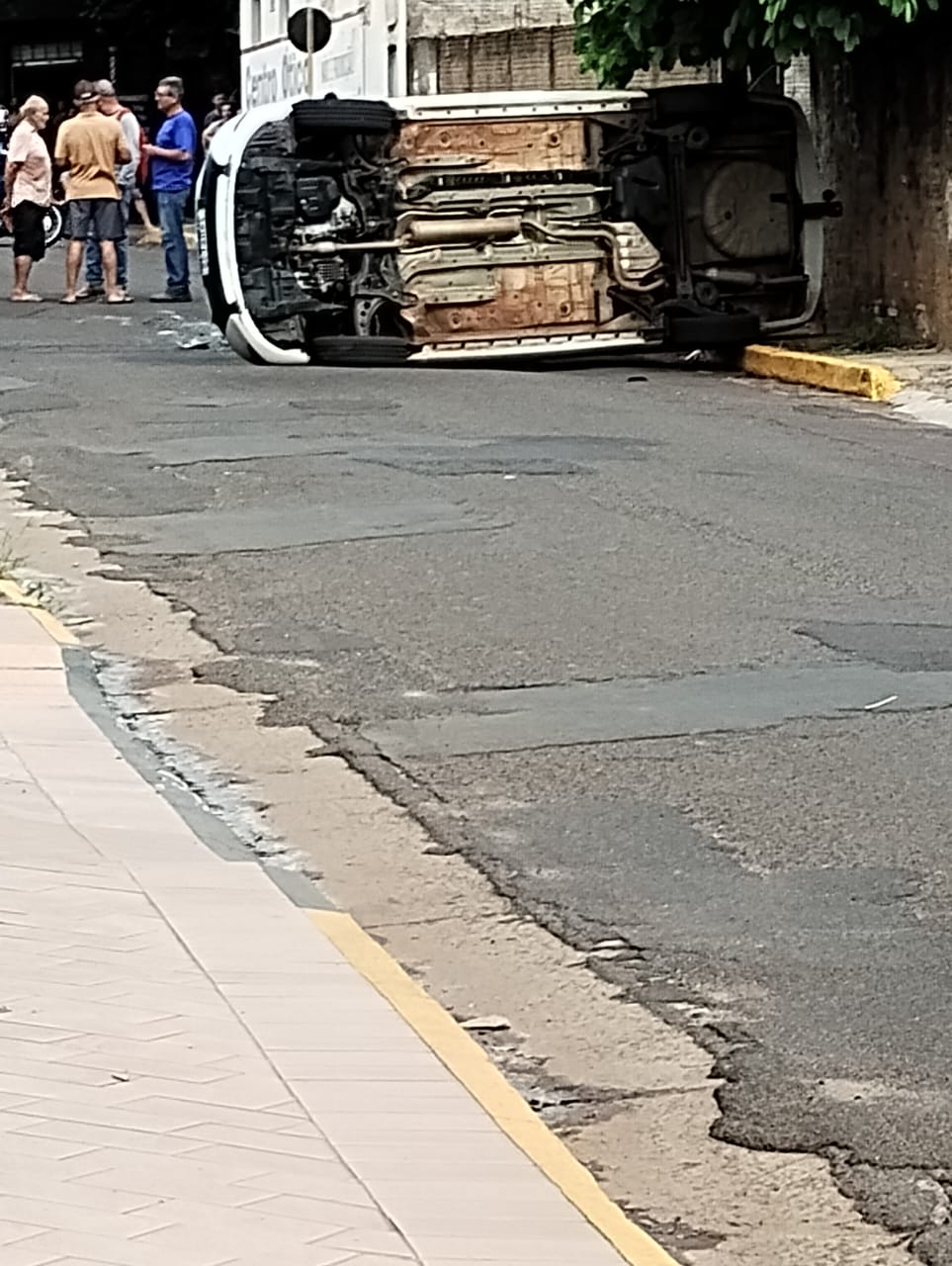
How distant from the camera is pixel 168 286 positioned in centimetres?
2280

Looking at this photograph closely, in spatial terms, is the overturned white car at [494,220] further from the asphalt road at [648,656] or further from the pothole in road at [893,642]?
the pothole in road at [893,642]

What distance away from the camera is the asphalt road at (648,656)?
5023mm

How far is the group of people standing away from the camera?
842 inches

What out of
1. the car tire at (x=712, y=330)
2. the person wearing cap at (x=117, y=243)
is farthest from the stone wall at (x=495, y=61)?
the car tire at (x=712, y=330)

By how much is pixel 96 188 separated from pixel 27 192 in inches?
39.6

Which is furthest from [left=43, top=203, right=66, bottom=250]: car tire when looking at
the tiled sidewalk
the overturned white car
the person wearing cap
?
the tiled sidewalk

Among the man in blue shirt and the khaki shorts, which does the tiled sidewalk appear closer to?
the khaki shorts

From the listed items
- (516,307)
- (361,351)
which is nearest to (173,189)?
(361,351)

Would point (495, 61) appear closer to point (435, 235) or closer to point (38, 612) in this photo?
point (435, 235)

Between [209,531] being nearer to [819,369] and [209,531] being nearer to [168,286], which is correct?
[819,369]

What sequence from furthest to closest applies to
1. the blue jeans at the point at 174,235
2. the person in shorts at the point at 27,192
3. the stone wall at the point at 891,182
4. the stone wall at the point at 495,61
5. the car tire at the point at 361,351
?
the stone wall at the point at 495,61 → the blue jeans at the point at 174,235 → the person in shorts at the point at 27,192 → the stone wall at the point at 891,182 → the car tire at the point at 361,351

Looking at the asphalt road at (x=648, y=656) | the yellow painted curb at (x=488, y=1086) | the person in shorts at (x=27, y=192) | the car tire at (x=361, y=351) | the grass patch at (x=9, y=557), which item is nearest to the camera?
the yellow painted curb at (x=488, y=1086)

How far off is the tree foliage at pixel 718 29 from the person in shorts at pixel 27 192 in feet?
19.0

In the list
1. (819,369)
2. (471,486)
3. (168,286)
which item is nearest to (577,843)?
(471,486)
